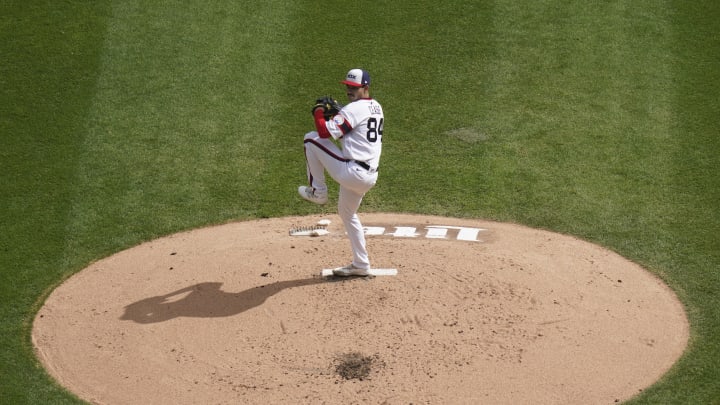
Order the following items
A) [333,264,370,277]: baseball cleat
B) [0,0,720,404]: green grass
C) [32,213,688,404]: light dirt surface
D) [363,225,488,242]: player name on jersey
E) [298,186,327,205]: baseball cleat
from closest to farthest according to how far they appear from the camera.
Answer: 1. [32,213,688,404]: light dirt surface
2. [298,186,327,205]: baseball cleat
3. [333,264,370,277]: baseball cleat
4. [363,225,488,242]: player name on jersey
5. [0,0,720,404]: green grass

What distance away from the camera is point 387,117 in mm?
14633

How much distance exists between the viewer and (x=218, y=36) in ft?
52.2

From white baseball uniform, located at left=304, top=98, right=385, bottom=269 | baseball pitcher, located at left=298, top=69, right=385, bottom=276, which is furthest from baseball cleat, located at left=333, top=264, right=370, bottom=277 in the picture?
white baseball uniform, located at left=304, top=98, right=385, bottom=269

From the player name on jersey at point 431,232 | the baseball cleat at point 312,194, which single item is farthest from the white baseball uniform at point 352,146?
the player name on jersey at point 431,232

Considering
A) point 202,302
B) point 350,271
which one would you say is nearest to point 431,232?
point 350,271

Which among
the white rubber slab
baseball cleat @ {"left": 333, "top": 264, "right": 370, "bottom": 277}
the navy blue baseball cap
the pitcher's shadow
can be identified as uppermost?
the navy blue baseball cap

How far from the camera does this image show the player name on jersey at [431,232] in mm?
12023

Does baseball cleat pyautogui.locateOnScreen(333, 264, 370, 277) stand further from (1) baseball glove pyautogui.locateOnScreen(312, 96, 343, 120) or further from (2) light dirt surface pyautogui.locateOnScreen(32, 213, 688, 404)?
(1) baseball glove pyautogui.locateOnScreen(312, 96, 343, 120)

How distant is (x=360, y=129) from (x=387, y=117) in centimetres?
437

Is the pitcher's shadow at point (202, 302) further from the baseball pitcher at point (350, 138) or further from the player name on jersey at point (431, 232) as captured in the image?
the player name on jersey at point (431, 232)

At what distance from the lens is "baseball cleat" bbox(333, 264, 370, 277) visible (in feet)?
35.8

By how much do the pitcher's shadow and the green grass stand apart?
133cm

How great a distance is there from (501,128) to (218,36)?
200 inches

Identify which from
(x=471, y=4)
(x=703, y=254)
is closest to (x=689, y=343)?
(x=703, y=254)
